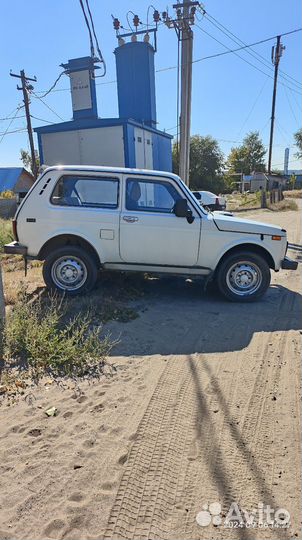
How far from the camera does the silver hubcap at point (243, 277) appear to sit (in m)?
6.10

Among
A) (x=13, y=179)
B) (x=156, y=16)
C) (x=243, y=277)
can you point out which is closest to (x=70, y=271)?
(x=243, y=277)

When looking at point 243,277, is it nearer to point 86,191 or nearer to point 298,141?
point 86,191

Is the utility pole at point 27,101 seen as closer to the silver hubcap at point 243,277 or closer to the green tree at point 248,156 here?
the silver hubcap at point 243,277

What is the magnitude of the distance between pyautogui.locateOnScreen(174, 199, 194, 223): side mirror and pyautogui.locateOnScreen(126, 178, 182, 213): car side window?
15cm

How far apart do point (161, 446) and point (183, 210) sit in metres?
3.66

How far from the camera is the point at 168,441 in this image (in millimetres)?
2857

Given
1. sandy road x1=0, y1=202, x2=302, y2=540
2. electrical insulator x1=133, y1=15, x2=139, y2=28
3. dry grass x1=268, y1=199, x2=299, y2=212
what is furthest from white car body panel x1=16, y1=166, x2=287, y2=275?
dry grass x1=268, y1=199, x2=299, y2=212

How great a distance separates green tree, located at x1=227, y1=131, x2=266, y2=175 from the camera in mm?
66562

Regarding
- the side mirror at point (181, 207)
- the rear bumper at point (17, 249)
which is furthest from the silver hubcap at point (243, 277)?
the rear bumper at point (17, 249)

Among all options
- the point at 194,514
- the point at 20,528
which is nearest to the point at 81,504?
the point at 20,528

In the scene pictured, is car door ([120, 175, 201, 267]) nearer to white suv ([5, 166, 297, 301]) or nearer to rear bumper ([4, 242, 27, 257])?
white suv ([5, 166, 297, 301])

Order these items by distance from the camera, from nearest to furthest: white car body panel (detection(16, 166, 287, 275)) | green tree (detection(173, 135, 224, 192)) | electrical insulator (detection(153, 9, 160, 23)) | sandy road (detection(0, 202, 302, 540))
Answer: sandy road (detection(0, 202, 302, 540)) → white car body panel (detection(16, 166, 287, 275)) → electrical insulator (detection(153, 9, 160, 23)) → green tree (detection(173, 135, 224, 192))

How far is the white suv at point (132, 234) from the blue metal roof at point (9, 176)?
106 feet

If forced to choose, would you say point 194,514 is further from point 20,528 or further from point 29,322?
point 29,322
